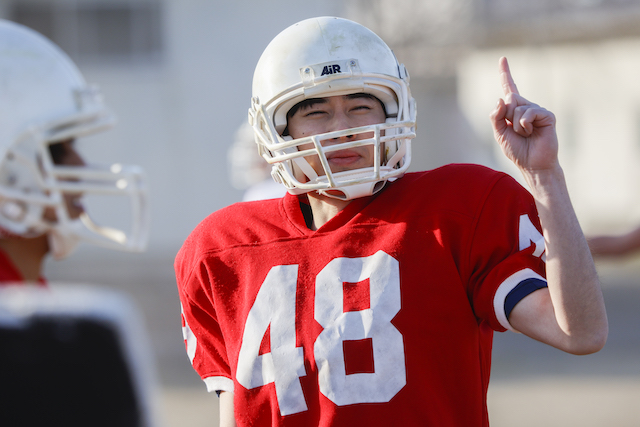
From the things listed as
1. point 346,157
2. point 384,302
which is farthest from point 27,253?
point 384,302

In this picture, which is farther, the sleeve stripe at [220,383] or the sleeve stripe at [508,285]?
the sleeve stripe at [220,383]

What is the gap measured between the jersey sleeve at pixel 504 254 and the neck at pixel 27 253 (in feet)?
5.09

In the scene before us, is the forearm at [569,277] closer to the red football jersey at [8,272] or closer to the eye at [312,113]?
the eye at [312,113]

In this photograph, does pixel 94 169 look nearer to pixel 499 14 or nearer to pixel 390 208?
pixel 390 208

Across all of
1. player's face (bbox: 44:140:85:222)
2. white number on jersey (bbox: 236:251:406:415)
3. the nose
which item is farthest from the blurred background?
player's face (bbox: 44:140:85:222)

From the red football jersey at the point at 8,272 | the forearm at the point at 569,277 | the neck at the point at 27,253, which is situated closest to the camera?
the forearm at the point at 569,277

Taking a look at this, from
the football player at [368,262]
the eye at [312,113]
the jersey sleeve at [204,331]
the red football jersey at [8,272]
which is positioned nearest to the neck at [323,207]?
the football player at [368,262]

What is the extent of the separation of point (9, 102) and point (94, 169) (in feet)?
1.21

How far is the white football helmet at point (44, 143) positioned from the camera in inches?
103

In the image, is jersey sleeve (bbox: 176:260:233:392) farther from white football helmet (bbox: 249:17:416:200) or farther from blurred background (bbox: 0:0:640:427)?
white football helmet (bbox: 249:17:416:200)

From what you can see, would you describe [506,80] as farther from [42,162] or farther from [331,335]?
[42,162]

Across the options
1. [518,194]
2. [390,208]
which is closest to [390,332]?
[390,208]

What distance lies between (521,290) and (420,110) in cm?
1494

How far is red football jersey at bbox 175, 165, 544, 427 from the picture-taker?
5.81 ft
